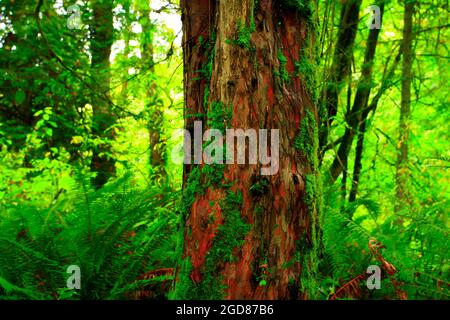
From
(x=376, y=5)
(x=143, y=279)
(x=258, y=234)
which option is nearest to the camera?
(x=258, y=234)

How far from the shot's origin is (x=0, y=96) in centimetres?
794

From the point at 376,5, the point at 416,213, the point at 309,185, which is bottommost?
the point at 416,213

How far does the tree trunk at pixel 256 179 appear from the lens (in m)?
1.67

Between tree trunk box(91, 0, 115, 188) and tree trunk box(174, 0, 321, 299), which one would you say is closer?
tree trunk box(174, 0, 321, 299)

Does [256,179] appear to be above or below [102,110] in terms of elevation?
below

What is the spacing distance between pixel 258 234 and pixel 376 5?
376 centimetres

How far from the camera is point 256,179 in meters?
1.70

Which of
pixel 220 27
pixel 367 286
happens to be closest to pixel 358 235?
pixel 367 286

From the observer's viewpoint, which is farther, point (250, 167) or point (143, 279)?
point (143, 279)

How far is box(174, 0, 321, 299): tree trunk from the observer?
1.67 metres

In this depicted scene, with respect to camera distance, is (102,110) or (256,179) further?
(102,110)

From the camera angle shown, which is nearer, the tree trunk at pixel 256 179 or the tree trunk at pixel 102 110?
the tree trunk at pixel 256 179

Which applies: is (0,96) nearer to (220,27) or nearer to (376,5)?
(376,5)
